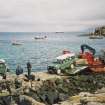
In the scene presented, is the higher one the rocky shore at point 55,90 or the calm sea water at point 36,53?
the rocky shore at point 55,90

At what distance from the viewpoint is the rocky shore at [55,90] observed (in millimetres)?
21712

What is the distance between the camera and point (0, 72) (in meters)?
33.1

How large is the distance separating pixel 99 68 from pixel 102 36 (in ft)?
322

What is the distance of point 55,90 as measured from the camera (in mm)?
25891

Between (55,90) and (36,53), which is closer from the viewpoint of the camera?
(55,90)

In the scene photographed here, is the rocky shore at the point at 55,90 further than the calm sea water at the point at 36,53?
No

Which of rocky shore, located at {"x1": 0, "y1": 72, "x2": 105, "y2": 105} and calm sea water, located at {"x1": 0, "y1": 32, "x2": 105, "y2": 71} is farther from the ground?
rocky shore, located at {"x1": 0, "y1": 72, "x2": 105, "y2": 105}

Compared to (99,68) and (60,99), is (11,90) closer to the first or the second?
(60,99)

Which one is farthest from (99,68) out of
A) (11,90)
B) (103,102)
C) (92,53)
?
(103,102)

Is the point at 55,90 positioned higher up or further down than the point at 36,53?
higher up

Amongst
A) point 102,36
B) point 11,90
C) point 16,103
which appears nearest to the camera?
point 16,103

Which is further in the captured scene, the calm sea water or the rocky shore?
the calm sea water

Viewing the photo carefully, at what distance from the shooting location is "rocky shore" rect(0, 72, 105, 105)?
2171cm

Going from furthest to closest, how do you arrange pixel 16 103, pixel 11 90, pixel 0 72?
pixel 0 72 → pixel 11 90 → pixel 16 103
